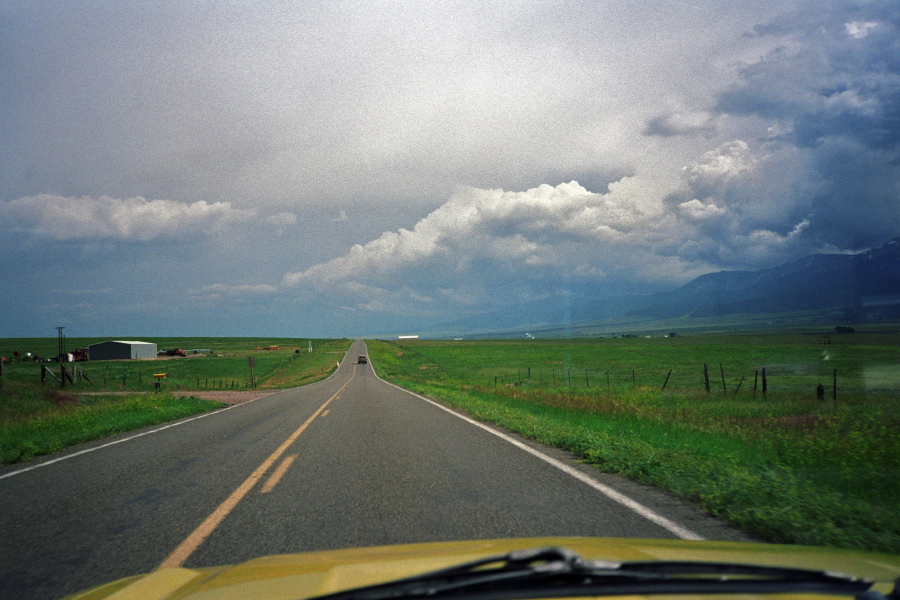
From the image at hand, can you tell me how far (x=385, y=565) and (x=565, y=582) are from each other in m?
0.94

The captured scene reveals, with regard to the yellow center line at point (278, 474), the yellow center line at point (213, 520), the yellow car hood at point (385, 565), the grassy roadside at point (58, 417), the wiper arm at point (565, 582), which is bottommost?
the grassy roadside at point (58, 417)

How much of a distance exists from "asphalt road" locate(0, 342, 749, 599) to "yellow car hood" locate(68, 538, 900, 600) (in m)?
1.34

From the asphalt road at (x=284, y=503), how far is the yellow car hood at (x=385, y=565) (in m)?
1.34

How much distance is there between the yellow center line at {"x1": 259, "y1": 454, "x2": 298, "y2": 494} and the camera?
6.43m

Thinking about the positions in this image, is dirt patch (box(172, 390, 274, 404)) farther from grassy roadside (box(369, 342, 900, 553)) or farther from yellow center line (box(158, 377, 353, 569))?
yellow center line (box(158, 377, 353, 569))

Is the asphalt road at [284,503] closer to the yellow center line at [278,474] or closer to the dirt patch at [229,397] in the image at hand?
the yellow center line at [278,474]

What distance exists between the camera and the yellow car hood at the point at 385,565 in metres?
2.39

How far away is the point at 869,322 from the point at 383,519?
211 m

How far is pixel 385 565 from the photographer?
2645 millimetres

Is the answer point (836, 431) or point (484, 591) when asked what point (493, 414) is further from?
point (484, 591)

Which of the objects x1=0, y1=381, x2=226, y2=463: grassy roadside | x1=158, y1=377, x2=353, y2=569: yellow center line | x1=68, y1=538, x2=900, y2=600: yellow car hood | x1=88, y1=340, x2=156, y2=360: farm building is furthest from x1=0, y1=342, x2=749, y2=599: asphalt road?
x1=88, y1=340, x2=156, y2=360: farm building

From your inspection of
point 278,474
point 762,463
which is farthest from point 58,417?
point 762,463

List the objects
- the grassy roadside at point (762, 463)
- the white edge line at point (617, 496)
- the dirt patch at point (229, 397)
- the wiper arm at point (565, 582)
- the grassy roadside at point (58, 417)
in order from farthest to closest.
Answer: the dirt patch at point (229, 397) < the grassy roadside at point (58, 417) < the grassy roadside at point (762, 463) < the white edge line at point (617, 496) < the wiper arm at point (565, 582)

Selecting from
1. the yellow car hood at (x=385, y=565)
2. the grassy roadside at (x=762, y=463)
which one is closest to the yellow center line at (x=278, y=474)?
the yellow car hood at (x=385, y=565)
